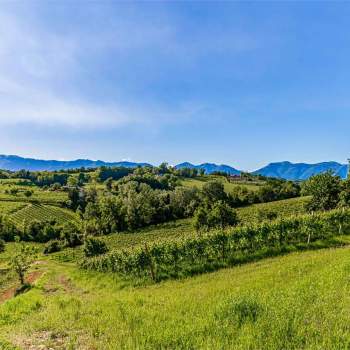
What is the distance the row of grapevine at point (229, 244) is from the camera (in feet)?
99.7

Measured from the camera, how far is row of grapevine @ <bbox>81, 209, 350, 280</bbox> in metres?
30.4

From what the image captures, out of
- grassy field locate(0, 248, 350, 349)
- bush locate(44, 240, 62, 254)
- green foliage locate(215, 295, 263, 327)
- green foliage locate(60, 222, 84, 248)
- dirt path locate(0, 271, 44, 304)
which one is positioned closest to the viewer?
grassy field locate(0, 248, 350, 349)

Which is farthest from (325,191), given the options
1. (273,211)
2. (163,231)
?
(163,231)

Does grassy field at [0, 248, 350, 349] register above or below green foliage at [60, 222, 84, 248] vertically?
above

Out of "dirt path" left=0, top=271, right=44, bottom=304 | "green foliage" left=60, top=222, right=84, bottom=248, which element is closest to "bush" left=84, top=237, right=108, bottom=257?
"dirt path" left=0, top=271, right=44, bottom=304

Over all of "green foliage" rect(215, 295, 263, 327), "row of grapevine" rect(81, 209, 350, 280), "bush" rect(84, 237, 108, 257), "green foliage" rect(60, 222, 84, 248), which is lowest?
"green foliage" rect(60, 222, 84, 248)

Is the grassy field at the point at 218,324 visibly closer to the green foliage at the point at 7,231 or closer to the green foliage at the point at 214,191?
the green foliage at the point at 7,231

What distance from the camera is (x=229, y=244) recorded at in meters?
32.3

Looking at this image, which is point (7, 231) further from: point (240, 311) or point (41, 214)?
point (240, 311)

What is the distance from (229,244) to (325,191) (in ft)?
119

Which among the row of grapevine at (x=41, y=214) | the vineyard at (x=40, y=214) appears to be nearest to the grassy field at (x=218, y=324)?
the vineyard at (x=40, y=214)

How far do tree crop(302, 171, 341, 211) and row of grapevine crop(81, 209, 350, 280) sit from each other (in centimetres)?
2517

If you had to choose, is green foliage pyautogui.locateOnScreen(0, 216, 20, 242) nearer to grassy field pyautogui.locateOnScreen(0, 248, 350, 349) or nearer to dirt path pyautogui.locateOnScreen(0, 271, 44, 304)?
dirt path pyautogui.locateOnScreen(0, 271, 44, 304)

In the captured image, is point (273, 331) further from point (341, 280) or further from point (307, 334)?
point (341, 280)
